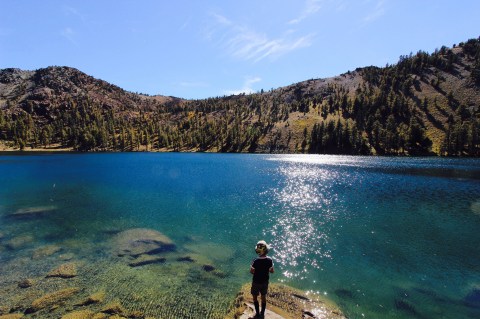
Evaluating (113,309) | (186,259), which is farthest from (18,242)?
(113,309)

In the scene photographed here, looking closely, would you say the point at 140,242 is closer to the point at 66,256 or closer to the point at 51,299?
the point at 66,256

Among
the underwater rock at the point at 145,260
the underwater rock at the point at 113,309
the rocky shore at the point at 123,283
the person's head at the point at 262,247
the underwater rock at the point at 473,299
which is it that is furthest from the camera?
the underwater rock at the point at 145,260

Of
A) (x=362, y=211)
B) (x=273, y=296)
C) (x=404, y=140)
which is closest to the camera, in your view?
(x=273, y=296)

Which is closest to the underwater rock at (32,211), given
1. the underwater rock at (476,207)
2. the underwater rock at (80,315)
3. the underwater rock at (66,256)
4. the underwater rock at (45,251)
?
the underwater rock at (45,251)

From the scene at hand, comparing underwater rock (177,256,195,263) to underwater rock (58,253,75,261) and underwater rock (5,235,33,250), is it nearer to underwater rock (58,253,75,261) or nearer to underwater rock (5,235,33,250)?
underwater rock (58,253,75,261)

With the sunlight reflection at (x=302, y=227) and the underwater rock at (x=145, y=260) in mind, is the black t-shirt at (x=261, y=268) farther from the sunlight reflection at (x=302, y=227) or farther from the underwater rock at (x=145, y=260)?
the underwater rock at (x=145, y=260)

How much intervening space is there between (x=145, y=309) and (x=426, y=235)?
3322 centimetres

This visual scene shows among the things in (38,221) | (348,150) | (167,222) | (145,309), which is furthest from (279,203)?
(348,150)

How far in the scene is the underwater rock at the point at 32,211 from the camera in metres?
42.0

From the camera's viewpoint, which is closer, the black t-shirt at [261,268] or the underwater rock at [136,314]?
the black t-shirt at [261,268]

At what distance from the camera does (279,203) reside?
166ft

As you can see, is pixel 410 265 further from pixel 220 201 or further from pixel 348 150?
pixel 348 150

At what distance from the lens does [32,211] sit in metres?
43.7

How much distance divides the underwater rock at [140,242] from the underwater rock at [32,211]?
19.1 metres
